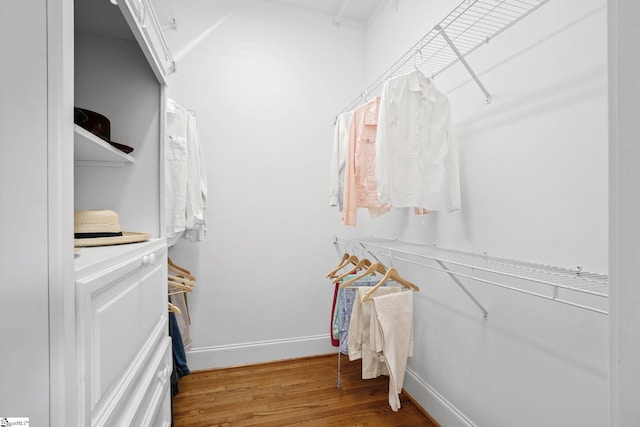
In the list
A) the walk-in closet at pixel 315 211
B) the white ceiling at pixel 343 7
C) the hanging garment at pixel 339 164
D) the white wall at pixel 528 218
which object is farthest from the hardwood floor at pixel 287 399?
the white ceiling at pixel 343 7

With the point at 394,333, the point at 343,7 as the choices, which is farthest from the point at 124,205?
the point at 343,7

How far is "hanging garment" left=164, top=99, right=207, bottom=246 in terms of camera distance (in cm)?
150

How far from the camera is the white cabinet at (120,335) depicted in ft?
2.09

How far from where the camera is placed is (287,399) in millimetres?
1839

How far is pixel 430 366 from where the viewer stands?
1.78 meters

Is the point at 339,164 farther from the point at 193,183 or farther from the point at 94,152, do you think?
the point at 94,152

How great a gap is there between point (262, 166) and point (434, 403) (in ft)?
6.45

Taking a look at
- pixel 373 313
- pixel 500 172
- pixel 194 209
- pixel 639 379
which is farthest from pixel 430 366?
pixel 639 379

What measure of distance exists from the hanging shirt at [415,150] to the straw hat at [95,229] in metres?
1.07

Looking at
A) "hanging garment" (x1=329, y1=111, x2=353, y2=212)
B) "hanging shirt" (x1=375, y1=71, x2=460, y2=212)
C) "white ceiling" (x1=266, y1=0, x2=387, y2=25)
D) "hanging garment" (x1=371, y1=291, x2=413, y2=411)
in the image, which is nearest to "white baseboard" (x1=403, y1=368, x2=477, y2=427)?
"hanging garment" (x1=371, y1=291, x2=413, y2=411)

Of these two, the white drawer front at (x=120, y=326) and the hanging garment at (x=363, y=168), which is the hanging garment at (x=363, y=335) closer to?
the hanging garment at (x=363, y=168)

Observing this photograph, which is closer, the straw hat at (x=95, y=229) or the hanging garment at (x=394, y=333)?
the straw hat at (x=95, y=229)

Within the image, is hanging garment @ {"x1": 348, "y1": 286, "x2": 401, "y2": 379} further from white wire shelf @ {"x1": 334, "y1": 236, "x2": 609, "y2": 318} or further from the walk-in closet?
white wire shelf @ {"x1": 334, "y1": 236, "x2": 609, "y2": 318}

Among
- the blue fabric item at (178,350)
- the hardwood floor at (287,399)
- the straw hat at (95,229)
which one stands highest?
the straw hat at (95,229)
